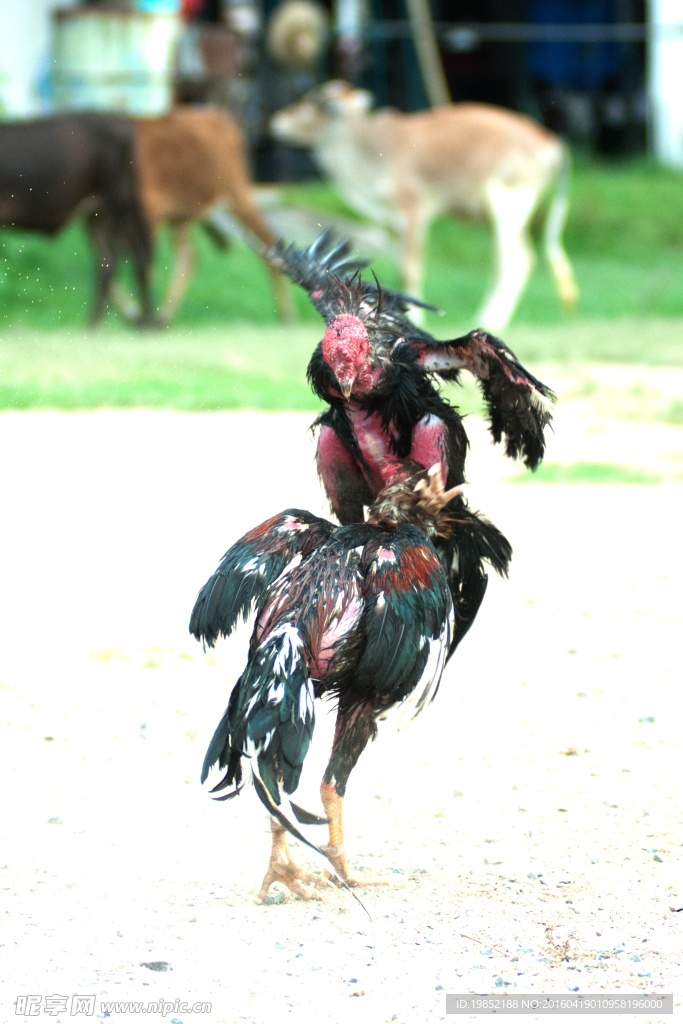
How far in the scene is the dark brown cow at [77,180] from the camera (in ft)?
36.9

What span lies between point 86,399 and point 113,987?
21.0ft

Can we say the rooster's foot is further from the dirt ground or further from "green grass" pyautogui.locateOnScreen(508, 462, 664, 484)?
"green grass" pyautogui.locateOnScreen(508, 462, 664, 484)

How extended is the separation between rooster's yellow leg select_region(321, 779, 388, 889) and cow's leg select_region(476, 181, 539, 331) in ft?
29.9

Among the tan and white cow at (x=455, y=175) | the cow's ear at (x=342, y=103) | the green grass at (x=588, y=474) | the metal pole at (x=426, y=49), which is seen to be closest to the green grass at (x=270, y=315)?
the tan and white cow at (x=455, y=175)

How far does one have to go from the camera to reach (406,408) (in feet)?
10.6

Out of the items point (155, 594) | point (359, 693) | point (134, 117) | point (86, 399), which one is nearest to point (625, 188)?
point (134, 117)

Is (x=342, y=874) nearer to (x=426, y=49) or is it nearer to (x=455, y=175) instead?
(x=455, y=175)

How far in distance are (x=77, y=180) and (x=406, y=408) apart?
882 centimetres

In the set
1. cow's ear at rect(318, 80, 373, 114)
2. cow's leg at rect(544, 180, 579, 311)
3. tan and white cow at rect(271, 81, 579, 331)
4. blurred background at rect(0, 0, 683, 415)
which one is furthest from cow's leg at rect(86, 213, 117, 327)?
cow's leg at rect(544, 180, 579, 311)

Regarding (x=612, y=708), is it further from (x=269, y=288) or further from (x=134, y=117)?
(x=269, y=288)

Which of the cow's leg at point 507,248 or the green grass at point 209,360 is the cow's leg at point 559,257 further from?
the green grass at point 209,360

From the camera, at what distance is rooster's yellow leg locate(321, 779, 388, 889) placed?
9.95ft

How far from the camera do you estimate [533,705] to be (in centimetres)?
427

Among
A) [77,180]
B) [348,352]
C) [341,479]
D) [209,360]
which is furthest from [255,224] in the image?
[348,352]
